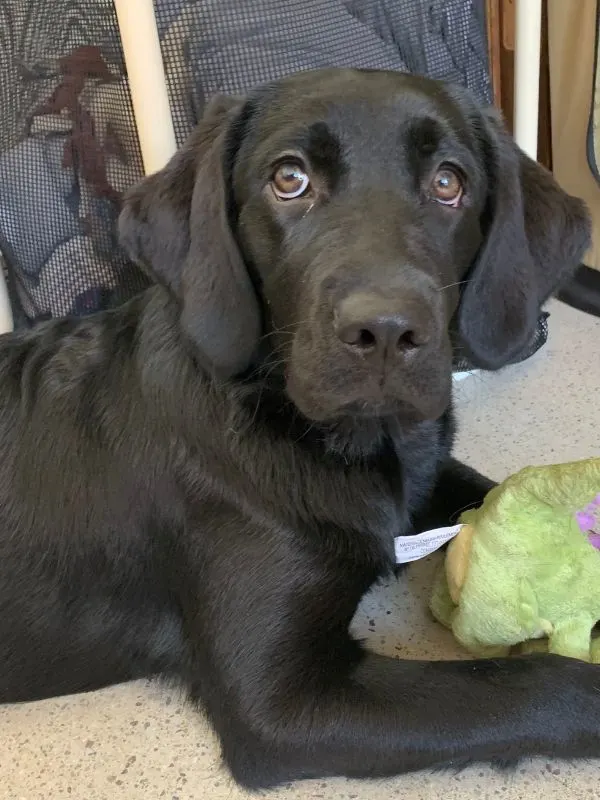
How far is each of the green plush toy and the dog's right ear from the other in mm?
476

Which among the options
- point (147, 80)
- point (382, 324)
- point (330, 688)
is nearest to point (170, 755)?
point (330, 688)

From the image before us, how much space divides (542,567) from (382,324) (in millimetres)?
491

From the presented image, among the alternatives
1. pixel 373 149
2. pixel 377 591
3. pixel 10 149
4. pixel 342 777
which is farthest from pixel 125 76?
pixel 342 777

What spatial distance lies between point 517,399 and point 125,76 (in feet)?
4.00

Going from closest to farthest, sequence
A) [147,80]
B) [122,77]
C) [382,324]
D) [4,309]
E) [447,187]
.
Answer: [382,324] → [447,187] → [147,80] → [122,77] → [4,309]

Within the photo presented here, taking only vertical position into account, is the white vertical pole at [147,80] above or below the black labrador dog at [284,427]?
above

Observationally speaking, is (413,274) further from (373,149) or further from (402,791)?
(402,791)

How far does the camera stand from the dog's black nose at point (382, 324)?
968 millimetres

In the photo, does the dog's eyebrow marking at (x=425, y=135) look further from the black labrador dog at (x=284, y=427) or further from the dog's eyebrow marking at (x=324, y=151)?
the dog's eyebrow marking at (x=324, y=151)

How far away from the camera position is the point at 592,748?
3.56ft

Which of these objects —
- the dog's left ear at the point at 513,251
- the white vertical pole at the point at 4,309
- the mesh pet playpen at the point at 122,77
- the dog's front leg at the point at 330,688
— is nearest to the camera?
the dog's front leg at the point at 330,688

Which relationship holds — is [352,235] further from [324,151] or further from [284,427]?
[284,427]

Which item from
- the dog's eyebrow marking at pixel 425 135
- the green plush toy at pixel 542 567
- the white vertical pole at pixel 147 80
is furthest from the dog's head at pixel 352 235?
the white vertical pole at pixel 147 80

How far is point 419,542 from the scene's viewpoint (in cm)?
132
